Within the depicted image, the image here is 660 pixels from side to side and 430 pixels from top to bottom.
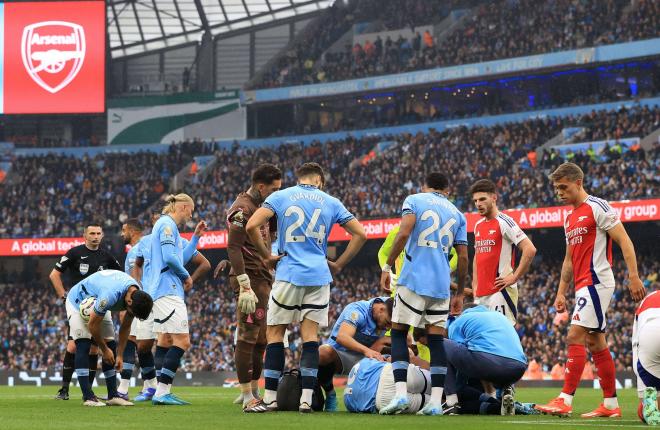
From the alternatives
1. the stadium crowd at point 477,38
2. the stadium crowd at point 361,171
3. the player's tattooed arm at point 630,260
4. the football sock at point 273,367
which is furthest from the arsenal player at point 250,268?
the stadium crowd at point 477,38

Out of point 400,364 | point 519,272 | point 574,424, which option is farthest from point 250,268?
point 574,424

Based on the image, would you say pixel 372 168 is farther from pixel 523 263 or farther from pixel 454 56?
pixel 523 263

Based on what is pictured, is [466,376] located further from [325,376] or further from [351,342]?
[325,376]

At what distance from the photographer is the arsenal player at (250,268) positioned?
11.2 m

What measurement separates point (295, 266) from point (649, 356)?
3.53m

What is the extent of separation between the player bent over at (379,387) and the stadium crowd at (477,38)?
1369 inches

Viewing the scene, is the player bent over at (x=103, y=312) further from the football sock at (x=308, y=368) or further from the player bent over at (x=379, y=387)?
the player bent over at (x=379, y=387)

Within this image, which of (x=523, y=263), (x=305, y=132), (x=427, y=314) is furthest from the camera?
(x=305, y=132)

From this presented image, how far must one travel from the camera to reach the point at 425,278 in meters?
10.7

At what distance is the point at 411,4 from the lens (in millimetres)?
54750

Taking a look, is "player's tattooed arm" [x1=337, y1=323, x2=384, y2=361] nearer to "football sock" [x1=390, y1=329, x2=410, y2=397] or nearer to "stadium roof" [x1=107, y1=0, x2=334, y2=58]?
"football sock" [x1=390, y1=329, x2=410, y2=397]

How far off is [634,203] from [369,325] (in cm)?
2252

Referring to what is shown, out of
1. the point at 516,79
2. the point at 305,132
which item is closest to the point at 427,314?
the point at 516,79

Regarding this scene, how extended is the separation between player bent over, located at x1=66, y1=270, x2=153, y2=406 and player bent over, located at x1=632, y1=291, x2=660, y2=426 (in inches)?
183
